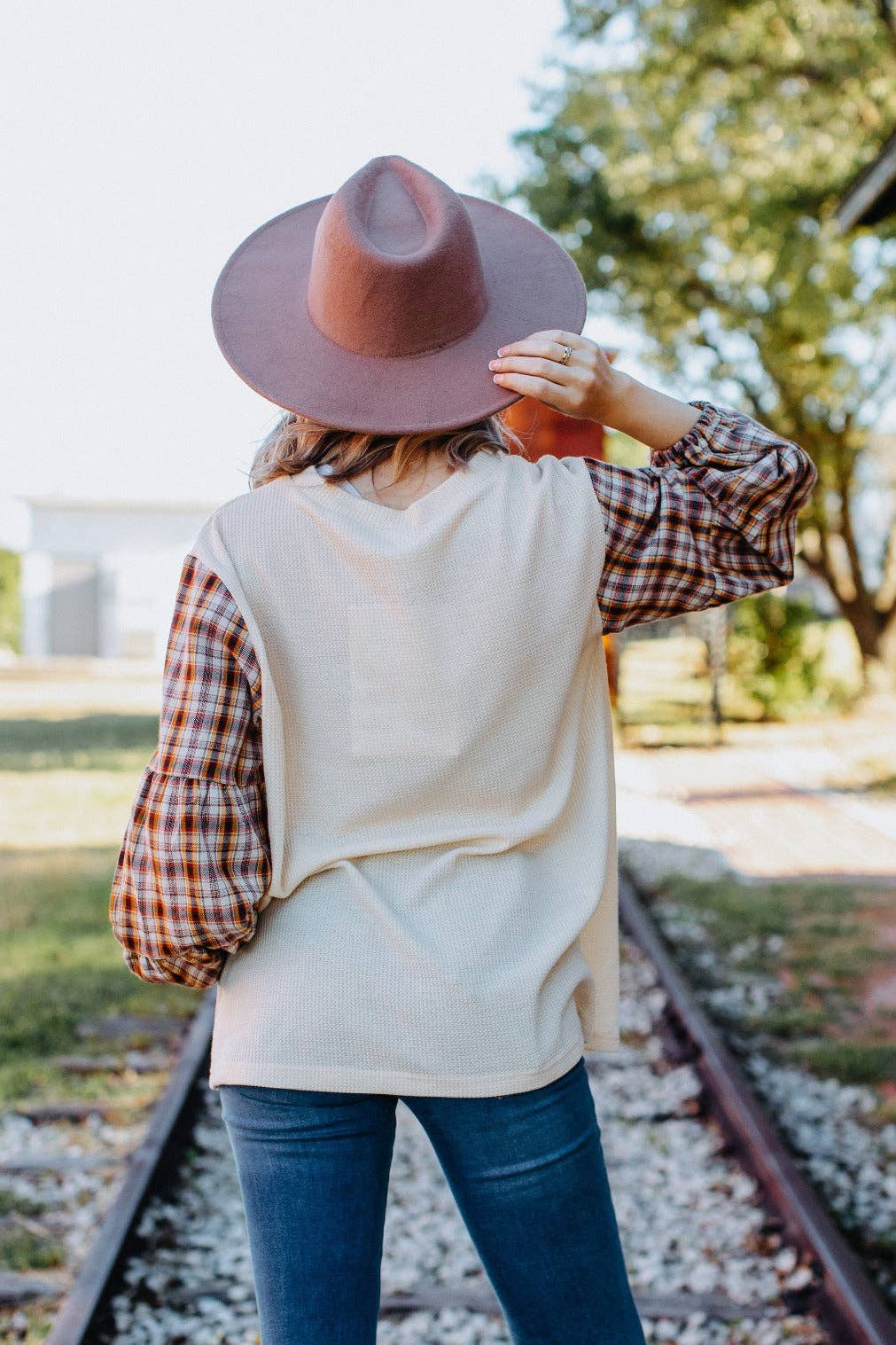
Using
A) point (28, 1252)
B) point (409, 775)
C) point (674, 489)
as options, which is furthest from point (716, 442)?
point (28, 1252)

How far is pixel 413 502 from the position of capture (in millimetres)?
1443

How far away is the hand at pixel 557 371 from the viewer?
147cm

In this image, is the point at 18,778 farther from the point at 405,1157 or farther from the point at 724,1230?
the point at 724,1230

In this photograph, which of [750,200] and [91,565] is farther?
[91,565]

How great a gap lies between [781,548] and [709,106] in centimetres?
1212

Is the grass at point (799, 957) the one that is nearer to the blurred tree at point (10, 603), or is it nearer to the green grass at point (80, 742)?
the green grass at point (80, 742)

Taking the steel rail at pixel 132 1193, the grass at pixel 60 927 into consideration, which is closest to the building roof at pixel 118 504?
Answer: the grass at pixel 60 927

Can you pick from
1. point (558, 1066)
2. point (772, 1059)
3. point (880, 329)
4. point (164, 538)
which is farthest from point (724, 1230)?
point (164, 538)

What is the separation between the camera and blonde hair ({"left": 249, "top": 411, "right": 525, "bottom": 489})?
146 centimetres

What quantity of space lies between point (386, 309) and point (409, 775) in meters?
0.55

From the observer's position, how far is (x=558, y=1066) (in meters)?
1.40

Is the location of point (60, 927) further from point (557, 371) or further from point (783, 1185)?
point (557, 371)

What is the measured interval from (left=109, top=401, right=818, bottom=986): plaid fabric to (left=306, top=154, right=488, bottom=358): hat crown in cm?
26

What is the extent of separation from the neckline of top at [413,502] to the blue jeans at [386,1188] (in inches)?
25.5
